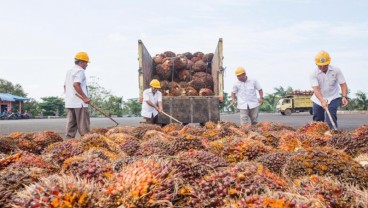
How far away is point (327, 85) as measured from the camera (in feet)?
29.9

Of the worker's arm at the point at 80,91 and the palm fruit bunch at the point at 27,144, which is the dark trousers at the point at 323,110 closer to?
the worker's arm at the point at 80,91

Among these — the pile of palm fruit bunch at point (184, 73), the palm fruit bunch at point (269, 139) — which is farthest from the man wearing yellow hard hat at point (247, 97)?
the palm fruit bunch at point (269, 139)

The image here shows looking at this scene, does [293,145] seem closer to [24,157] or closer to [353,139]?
[353,139]

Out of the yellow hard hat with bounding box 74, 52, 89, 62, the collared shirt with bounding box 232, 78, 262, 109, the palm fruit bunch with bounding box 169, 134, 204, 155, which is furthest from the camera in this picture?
the collared shirt with bounding box 232, 78, 262, 109

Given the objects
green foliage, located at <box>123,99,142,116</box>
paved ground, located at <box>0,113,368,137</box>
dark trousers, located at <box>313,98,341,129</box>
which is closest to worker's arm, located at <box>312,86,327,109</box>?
dark trousers, located at <box>313,98,341,129</box>

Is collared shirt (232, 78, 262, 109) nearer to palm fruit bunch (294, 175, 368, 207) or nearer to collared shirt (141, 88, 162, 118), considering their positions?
collared shirt (141, 88, 162, 118)

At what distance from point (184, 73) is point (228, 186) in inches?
481

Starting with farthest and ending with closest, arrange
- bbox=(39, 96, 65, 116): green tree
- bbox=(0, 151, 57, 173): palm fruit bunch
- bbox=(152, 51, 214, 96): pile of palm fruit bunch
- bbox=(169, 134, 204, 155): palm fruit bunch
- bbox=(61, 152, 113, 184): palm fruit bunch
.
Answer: bbox=(39, 96, 65, 116): green tree < bbox=(152, 51, 214, 96): pile of palm fruit bunch < bbox=(169, 134, 204, 155): palm fruit bunch < bbox=(0, 151, 57, 173): palm fruit bunch < bbox=(61, 152, 113, 184): palm fruit bunch

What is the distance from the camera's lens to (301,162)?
3.32 m

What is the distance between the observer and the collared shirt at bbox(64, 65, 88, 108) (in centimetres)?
894

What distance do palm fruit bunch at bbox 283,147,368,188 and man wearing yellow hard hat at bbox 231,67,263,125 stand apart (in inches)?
322

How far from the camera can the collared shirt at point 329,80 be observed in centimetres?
906

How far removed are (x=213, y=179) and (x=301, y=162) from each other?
114cm

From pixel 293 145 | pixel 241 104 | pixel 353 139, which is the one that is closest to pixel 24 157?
pixel 293 145
